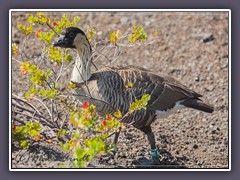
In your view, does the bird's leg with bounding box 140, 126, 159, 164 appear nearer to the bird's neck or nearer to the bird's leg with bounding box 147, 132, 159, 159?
the bird's leg with bounding box 147, 132, 159, 159

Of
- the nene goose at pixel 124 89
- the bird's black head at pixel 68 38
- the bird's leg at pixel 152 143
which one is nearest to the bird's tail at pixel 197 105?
the nene goose at pixel 124 89

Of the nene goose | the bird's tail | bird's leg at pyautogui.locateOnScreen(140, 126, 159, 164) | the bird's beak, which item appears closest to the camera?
the bird's beak

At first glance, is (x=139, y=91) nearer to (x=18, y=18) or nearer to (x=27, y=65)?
(x=27, y=65)

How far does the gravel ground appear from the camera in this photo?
741cm

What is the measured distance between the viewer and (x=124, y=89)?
7078 millimetres

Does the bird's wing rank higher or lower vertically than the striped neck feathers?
lower

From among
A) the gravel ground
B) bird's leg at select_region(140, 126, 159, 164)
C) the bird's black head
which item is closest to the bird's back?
bird's leg at select_region(140, 126, 159, 164)

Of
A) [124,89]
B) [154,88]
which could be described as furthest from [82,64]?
[154,88]

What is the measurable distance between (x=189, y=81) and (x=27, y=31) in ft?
12.7

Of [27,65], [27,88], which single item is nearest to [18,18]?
[27,88]

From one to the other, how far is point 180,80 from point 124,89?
2.85 m

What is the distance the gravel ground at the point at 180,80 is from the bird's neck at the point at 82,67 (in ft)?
3.25

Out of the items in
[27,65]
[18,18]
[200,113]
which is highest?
[18,18]

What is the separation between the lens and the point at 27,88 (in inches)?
353
